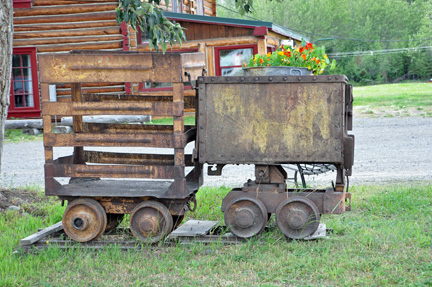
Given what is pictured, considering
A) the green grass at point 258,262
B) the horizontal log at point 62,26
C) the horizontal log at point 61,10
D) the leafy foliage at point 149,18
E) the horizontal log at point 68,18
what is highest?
the horizontal log at point 61,10

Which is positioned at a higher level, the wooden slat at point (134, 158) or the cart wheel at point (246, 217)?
the wooden slat at point (134, 158)

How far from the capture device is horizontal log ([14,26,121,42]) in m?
A: 15.9

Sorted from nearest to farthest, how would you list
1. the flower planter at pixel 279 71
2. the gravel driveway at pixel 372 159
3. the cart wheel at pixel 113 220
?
the flower planter at pixel 279 71
the cart wheel at pixel 113 220
the gravel driveway at pixel 372 159

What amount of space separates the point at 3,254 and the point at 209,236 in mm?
1759

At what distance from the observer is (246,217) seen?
4.39 metres

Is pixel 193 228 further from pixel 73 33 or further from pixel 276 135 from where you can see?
pixel 73 33

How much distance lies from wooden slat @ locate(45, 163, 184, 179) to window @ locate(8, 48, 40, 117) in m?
12.4

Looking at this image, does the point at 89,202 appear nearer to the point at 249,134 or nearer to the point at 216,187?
the point at 249,134

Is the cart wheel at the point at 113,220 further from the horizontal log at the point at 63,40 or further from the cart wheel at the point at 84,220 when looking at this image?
the horizontal log at the point at 63,40

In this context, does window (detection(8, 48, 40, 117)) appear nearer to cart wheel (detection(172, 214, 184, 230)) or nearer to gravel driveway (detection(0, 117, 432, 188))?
gravel driveway (detection(0, 117, 432, 188))

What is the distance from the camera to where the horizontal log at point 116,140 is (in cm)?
439

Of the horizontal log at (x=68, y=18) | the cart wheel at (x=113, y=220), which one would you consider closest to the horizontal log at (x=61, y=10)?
the horizontal log at (x=68, y=18)

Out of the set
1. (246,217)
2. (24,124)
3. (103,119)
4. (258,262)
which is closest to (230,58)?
(103,119)

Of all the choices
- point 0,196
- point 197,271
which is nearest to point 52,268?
point 197,271
